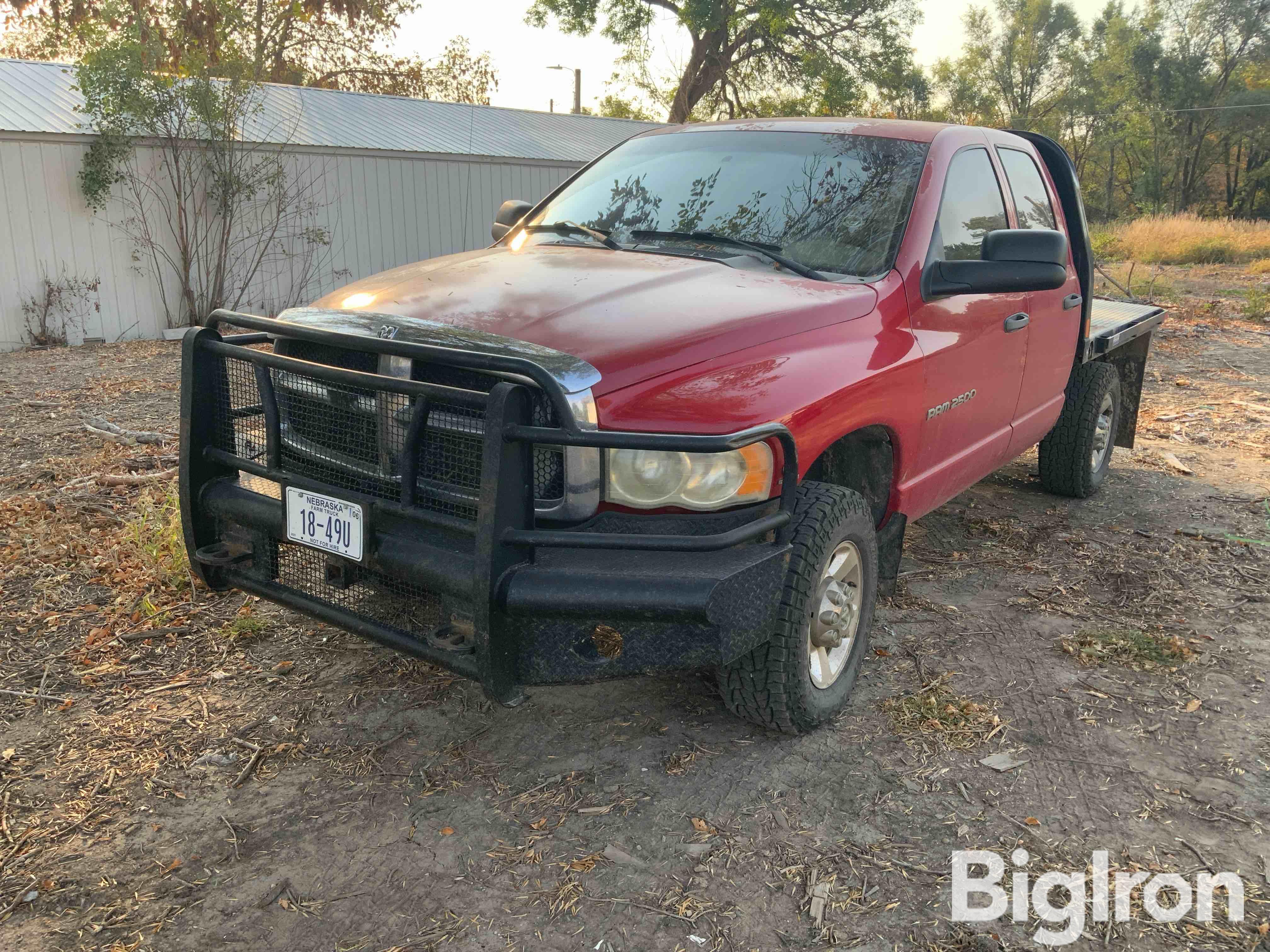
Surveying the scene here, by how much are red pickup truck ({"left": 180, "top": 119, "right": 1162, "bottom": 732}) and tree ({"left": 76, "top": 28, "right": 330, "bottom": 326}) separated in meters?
9.85

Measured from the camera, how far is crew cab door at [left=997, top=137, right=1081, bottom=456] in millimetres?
4660

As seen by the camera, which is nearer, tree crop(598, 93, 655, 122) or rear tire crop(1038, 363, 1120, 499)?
rear tire crop(1038, 363, 1120, 499)

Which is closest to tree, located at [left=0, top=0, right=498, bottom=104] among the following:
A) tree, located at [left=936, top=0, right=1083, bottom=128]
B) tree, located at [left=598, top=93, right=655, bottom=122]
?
tree, located at [left=598, top=93, right=655, bottom=122]

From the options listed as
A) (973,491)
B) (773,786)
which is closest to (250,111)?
(973,491)

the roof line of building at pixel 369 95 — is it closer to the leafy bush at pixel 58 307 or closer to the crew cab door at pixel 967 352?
the leafy bush at pixel 58 307

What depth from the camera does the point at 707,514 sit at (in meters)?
2.75

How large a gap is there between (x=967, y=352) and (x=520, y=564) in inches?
86.6

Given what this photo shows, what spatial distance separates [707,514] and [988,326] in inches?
78.3

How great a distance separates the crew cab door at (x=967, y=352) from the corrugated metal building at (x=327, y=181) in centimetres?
1008

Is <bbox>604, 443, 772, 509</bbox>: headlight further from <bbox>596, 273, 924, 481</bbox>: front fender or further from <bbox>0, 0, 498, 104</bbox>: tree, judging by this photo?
<bbox>0, 0, 498, 104</bbox>: tree

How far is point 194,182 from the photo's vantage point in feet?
42.9

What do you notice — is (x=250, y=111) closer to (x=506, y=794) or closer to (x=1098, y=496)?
(x=1098, y=496)

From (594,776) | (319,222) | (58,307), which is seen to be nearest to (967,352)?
(594,776)

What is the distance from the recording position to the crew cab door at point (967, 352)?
3.75 m
